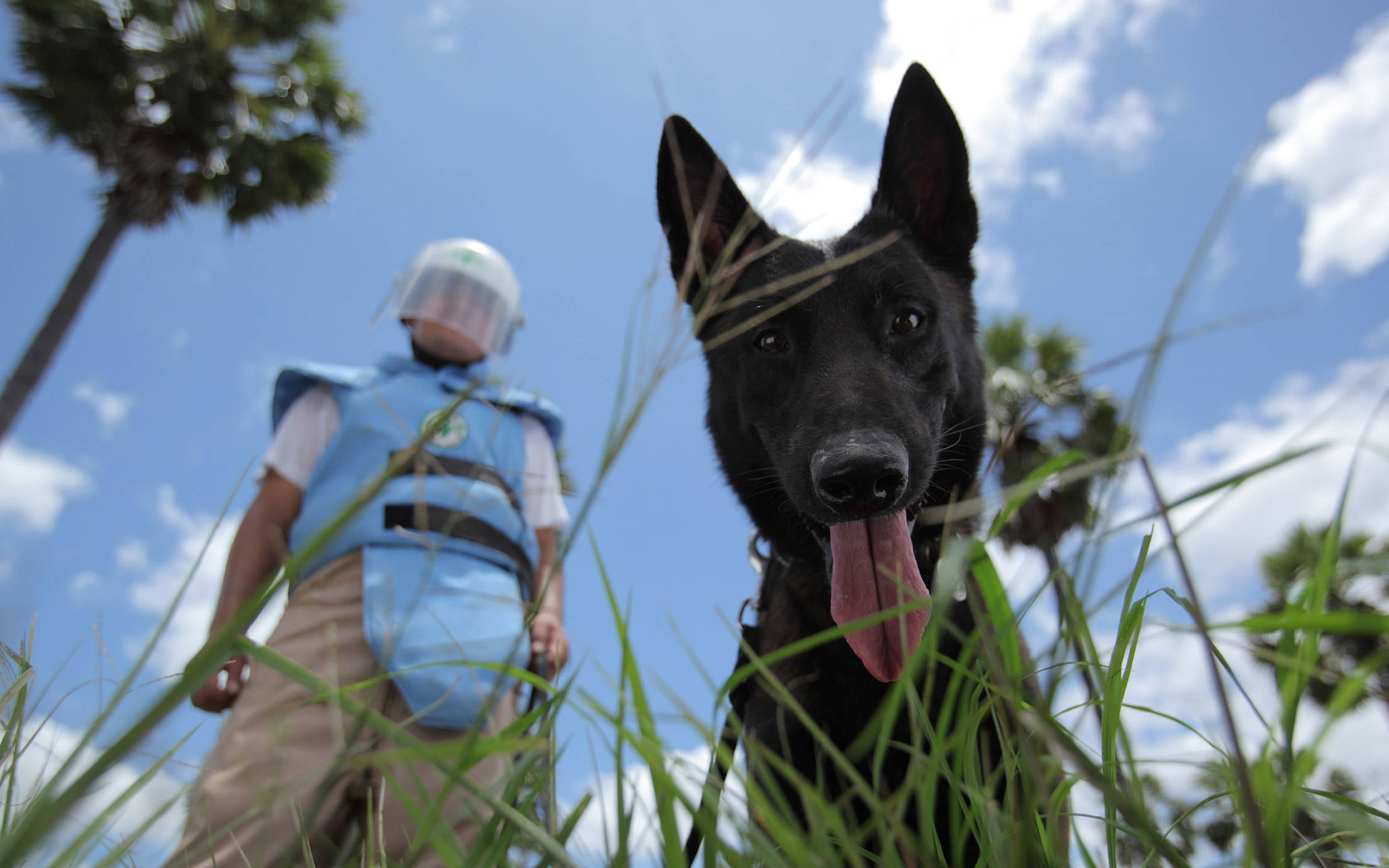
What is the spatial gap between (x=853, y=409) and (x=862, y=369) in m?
0.24

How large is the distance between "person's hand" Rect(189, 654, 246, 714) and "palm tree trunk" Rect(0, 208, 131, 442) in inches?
343

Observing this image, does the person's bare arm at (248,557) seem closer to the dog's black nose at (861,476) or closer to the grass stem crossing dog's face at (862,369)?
the grass stem crossing dog's face at (862,369)

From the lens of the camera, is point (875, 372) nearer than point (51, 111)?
Yes

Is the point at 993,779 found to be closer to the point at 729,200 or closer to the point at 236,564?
the point at 729,200

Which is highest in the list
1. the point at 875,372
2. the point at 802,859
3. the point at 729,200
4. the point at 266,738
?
the point at 729,200

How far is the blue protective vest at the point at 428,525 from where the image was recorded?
2.88m

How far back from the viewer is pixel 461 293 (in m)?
4.09

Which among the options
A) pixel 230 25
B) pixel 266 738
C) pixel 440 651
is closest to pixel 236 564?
pixel 266 738

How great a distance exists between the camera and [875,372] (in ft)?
6.98

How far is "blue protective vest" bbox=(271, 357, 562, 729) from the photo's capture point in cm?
288

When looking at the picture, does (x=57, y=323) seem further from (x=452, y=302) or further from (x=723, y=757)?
(x=723, y=757)

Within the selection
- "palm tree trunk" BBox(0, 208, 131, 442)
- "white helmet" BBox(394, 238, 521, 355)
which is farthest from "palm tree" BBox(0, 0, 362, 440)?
"white helmet" BBox(394, 238, 521, 355)

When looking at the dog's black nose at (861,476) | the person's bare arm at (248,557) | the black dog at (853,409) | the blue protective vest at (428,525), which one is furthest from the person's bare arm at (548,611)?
the dog's black nose at (861,476)

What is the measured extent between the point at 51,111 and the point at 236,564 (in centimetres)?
1237
